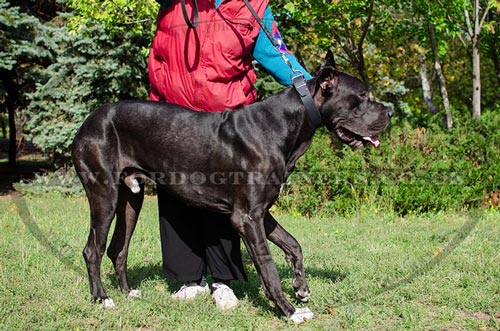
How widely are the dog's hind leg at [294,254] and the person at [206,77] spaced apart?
0.37 m

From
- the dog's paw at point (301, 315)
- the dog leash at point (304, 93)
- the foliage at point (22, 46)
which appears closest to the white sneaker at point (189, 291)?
the dog's paw at point (301, 315)

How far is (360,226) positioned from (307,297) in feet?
12.2

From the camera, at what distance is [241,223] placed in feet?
13.0

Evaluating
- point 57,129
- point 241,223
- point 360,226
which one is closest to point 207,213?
point 241,223

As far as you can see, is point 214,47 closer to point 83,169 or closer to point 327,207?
point 83,169

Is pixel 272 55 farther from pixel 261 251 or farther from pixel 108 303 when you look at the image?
pixel 108 303

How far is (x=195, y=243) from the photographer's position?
4711 mm

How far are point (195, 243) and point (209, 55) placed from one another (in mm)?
1514

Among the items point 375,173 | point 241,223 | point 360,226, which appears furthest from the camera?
point 375,173

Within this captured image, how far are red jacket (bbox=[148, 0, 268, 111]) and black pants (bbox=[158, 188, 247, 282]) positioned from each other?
2.81 ft

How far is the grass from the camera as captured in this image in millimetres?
4066

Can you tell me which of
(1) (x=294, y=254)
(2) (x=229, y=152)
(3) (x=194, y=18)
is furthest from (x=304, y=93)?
(1) (x=294, y=254)

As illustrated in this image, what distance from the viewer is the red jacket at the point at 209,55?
4.14 metres

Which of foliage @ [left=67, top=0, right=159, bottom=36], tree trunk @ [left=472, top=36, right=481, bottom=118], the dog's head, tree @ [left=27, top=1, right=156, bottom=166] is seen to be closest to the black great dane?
the dog's head
